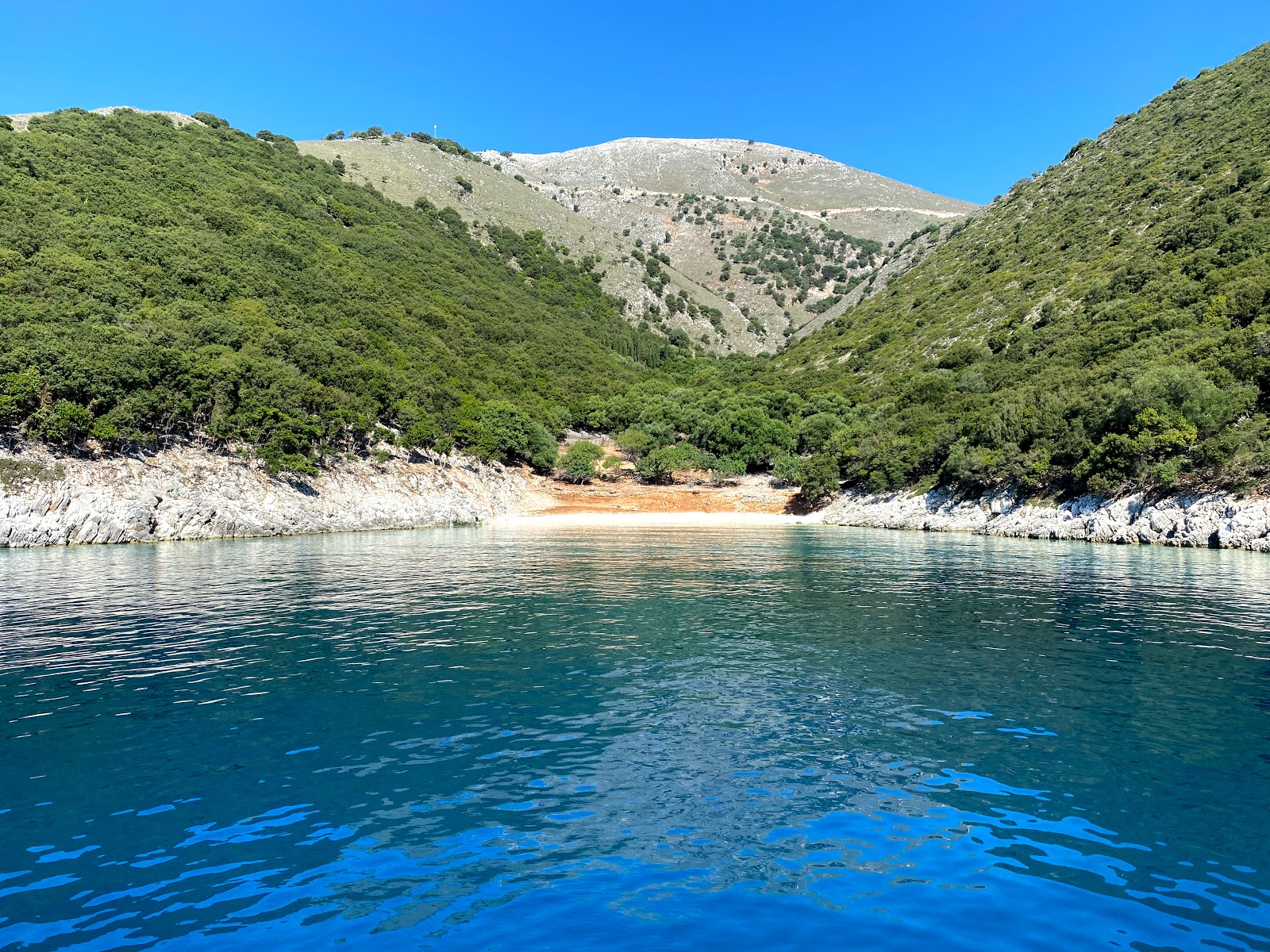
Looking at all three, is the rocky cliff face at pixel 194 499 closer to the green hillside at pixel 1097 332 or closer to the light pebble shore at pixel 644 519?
the light pebble shore at pixel 644 519

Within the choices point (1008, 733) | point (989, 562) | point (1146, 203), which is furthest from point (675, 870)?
point (1146, 203)

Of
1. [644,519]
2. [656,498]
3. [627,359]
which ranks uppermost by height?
[627,359]

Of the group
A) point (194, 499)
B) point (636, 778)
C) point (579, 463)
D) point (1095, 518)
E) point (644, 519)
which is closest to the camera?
point (636, 778)

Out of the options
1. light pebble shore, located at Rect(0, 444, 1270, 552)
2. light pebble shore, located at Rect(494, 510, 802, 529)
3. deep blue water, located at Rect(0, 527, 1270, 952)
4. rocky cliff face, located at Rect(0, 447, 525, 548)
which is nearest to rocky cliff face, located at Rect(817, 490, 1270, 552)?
light pebble shore, located at Rect(0, 444, 1270, 552)

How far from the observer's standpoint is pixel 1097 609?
28.0 metres

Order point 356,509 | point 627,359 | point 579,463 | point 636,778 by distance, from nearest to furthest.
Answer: point 636,778, point 356,509, point 579,463, point 627,359

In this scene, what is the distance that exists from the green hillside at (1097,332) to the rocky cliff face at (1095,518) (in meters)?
1.80

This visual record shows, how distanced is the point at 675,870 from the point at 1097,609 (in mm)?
25417

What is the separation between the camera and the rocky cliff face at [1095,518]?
1951 inches

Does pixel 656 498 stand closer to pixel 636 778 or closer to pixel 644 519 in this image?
pixel 644 519

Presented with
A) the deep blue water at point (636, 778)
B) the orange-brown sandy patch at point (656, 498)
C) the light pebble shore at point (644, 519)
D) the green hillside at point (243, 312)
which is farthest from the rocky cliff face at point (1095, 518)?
the green hillside at point (243, 312)

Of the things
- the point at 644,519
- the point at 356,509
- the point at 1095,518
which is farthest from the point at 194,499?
the point at 1095,518

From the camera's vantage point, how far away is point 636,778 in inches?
485

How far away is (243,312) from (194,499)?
112ft
